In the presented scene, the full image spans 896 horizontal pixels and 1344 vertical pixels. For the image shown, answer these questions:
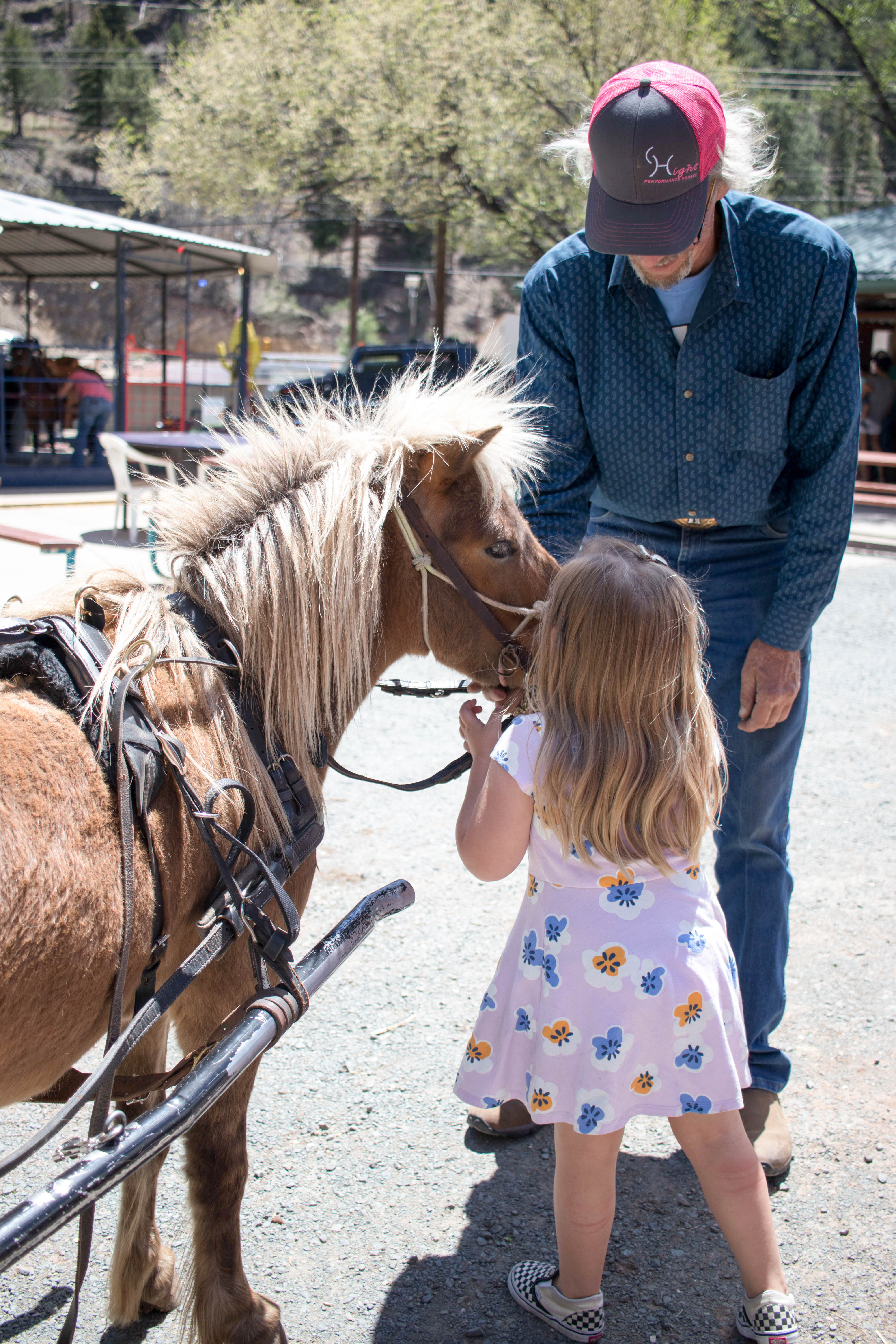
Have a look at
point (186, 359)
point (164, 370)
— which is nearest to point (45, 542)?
point (186, 359)

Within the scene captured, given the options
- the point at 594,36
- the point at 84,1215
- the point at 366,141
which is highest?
the point at 594,36

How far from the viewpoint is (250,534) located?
1.80 m

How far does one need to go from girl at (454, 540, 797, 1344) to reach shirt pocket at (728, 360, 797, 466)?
558mm

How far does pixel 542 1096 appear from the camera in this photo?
5.73 feet

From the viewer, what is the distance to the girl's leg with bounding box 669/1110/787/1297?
1.78 meters

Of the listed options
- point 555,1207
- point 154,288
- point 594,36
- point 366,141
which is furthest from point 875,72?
point 154,288

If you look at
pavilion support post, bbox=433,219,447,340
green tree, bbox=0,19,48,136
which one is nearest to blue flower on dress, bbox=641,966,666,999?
pavilion support post, bbox=433,219,447,340

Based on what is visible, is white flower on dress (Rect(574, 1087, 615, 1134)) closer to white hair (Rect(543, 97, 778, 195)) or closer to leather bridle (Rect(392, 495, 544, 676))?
leather bridle (Rect(392, 495, 544, 676))

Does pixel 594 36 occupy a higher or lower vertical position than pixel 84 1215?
higher

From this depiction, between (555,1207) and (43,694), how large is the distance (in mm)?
1336

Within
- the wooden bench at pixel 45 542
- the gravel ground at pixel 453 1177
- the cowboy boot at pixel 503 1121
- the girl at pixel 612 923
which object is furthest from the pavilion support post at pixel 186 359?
the girl at pixel 612 923

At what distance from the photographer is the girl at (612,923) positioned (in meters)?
1.72

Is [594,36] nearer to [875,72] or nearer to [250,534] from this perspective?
[875,72]

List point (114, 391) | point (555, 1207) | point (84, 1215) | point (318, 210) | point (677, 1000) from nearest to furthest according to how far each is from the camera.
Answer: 1. point (84, 1215)
2. point (677, 1000)
3. point (555, 1207)
4. point (114, 391)
5. point (318, 210)
